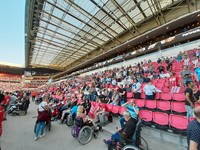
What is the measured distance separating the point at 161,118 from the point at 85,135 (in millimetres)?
2526

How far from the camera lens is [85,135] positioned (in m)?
4.84

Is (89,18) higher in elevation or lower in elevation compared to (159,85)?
higher

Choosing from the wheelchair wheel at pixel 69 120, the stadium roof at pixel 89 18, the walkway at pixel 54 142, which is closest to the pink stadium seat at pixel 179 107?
→ the walkway at pixel 54 142

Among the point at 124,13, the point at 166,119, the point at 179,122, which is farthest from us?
the point at 124,13

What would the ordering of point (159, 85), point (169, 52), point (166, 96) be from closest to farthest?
point (166, 96) → point (159, 85) → point (169, 52)

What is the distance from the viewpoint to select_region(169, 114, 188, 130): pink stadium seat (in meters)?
4.05

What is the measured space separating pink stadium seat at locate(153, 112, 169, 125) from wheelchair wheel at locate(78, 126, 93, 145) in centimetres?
218

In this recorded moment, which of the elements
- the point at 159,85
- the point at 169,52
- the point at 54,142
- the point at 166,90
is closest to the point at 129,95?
the point at 159,85

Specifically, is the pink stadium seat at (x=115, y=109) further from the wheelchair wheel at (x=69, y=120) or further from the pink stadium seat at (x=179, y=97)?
the pink stadium seat at (x=179, y=97)

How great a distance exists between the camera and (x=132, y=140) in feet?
11.0

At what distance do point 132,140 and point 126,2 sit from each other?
13.3 meters

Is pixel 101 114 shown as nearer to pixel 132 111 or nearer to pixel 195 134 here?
pixel 132 111

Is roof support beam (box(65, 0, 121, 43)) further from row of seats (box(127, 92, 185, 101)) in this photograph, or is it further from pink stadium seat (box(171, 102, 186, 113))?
pink stadium seat (box(171, 102, 186, 113))

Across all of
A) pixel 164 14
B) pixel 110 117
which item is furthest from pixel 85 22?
pixel 110 117
